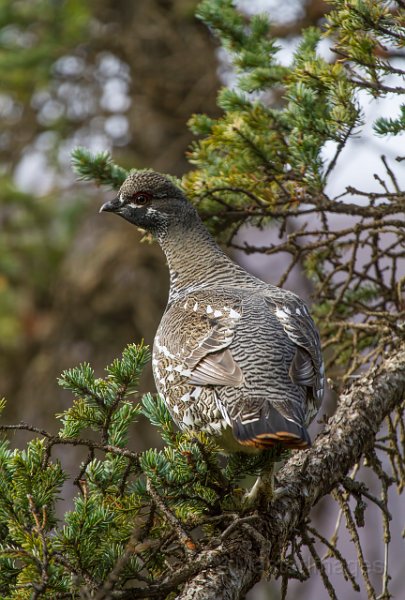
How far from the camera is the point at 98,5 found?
31.6ft

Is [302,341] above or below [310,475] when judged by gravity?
above

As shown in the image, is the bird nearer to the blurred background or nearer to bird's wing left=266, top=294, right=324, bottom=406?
bird's wing left=266, top=294, right=324, bottom=406

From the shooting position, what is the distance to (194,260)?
5.10m

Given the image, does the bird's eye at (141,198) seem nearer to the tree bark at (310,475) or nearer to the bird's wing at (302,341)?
the bird's wing at (302,341)

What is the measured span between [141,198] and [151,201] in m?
0.07

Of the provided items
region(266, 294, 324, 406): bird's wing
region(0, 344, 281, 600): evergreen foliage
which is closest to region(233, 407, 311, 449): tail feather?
region(0, 344, 281, 600): evergreen foliage

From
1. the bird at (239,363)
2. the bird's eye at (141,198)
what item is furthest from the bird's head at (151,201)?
the bird at (239,363)

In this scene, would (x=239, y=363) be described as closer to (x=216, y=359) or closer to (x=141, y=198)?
(x=216, y=359)

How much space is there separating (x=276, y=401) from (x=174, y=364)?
0.78 m

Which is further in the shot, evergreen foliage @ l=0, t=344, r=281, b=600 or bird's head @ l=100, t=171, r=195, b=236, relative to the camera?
bird's head @ l=100, t=171, r=195, b=236

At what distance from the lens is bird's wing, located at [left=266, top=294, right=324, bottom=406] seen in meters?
3.80

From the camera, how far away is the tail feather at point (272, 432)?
3.18m

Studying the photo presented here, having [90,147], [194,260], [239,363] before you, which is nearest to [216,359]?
[239,363]

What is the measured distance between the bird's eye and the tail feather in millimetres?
2293
